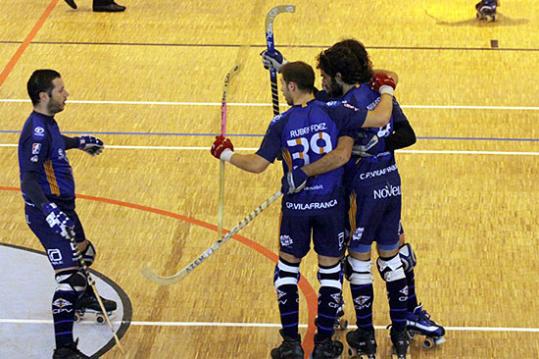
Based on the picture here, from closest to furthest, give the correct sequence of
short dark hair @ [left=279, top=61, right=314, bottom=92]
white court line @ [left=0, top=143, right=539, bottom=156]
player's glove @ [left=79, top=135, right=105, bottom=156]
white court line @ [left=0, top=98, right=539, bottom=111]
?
short dark hair @ [left=279, top=61, right=314, bottom=92], player's glove @ [left=79, top=135, right=105, bottom=156], white court line @ [left=0, top=143, right=539, bottom=156], white court line @ [left=0, top=98, right=539, bottom=111]

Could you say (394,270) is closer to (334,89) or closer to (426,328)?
(426,328)

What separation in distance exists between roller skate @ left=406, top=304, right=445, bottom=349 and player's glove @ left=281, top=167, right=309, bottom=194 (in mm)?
1450

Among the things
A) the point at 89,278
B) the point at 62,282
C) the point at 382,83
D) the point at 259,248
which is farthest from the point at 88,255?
the point at 382,83

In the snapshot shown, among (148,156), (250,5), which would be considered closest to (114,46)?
(250,5)

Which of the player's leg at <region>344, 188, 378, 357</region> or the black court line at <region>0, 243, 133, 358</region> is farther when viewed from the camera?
Result: the black court line at <region>0, 243, 133, 358</region>

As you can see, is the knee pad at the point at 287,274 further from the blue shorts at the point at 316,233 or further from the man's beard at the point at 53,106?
the man's beard at the point at 53,106

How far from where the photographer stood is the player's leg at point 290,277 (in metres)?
7.78

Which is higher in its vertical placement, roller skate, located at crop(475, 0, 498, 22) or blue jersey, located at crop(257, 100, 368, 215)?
blue jersey, located at crop(257, 100, 368, 215)

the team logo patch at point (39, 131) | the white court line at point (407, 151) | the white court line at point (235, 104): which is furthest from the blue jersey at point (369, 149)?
the white court line at point (235, 104)

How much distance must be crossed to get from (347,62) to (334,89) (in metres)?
0.28

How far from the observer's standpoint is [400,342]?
8.07m

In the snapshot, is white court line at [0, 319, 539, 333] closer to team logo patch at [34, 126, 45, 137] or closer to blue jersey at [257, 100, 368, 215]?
blue jersey at [257, 100, 368, 215]

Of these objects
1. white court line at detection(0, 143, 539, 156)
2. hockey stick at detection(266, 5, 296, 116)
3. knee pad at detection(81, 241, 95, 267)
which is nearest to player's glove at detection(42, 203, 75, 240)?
knee pad at detection(81, 241, 95, 267)

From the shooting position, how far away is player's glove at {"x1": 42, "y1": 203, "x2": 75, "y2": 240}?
7.62 meters
